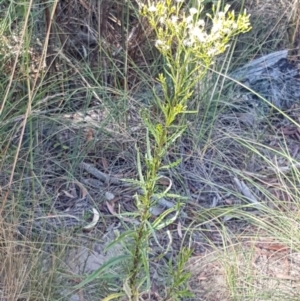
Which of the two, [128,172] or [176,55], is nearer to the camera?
[176,55]

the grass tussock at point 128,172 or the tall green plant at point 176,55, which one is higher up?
the tall green plant at point 176,55

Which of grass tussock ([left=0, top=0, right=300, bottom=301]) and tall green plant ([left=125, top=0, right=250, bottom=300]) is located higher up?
tall green plant ([left=125, top=0, right=250, bottom=300])

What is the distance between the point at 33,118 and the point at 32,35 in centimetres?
46

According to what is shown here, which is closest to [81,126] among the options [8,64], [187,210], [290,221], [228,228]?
[8,64]

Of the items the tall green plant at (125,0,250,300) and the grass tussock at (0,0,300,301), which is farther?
the grass tussock at (0,0,300,301)

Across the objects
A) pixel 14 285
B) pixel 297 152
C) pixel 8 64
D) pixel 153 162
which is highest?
pixel 153 162

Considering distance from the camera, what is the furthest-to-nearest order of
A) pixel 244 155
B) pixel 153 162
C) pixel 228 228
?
pixel 244 155 < pixel 228 228 < pixel 153 162

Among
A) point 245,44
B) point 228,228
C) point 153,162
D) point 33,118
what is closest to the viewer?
point 153,162

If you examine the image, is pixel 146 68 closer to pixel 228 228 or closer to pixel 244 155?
pixel 244 155

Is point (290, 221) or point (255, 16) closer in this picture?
point (290, 221)

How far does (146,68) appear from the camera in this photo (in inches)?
117

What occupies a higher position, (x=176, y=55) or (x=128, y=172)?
(x=176, y=55)

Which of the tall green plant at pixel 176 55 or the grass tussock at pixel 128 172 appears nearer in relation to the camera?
the tall green plant at pixel 176 55

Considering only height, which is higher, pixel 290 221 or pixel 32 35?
pixel 32 35
